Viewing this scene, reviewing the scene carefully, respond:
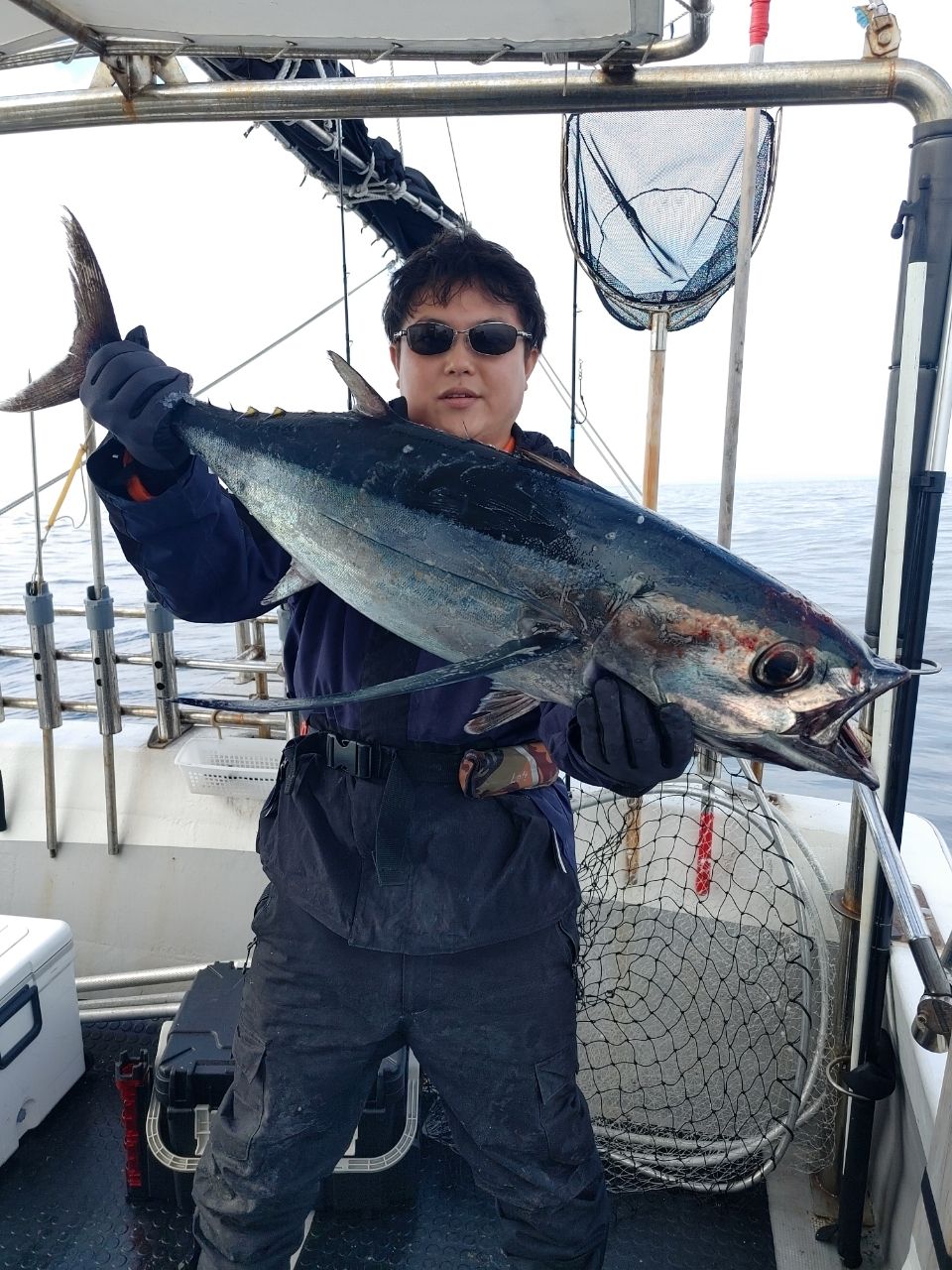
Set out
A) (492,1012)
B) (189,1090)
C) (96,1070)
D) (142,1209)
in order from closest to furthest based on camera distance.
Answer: (492,1012)
(189,1090)
(142,1209)
(96,1070)

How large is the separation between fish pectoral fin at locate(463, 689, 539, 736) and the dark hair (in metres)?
0.96

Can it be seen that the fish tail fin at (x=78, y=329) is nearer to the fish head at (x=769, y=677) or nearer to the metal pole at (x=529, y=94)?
the metal pole at (x=529, y=94)

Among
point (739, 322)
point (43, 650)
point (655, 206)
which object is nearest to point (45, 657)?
point (43, 650)

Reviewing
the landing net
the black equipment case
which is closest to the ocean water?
the landing net

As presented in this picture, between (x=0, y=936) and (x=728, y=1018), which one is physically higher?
(x=0, y=936)

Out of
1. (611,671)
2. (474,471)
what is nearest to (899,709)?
(611,671)

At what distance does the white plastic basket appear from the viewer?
3.39 metres

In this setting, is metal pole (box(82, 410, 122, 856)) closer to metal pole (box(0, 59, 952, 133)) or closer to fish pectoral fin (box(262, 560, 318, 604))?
metal pole (box(0, 59, 952, 133))

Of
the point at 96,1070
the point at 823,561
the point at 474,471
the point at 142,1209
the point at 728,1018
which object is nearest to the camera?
the point at 474,471

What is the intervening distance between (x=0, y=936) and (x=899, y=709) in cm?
296

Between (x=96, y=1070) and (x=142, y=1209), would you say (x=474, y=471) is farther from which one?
(x=96, y=1070)

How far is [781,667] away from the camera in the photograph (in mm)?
1224

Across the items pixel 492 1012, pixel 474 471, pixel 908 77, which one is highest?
pixel 908 77

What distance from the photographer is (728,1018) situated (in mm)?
2818
